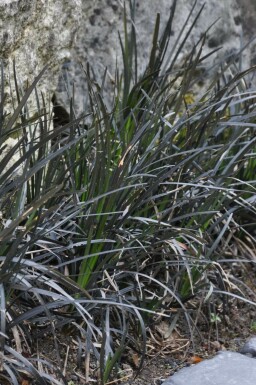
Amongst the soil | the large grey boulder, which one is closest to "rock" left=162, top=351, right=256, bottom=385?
the soil

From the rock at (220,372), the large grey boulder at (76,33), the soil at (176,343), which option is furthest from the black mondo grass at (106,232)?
the large grey boulder at (76,33)

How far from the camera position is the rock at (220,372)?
3.18 m

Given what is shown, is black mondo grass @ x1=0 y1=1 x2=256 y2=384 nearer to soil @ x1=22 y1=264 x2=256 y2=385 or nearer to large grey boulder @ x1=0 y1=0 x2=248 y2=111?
soil @ x1=22 y1=264 x2=256 y2=385

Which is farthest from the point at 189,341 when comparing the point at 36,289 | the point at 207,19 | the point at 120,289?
the point at 207,19

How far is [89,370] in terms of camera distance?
10.7ft

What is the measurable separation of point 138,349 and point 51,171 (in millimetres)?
752

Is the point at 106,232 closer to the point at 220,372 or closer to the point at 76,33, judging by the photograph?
the point at 220,372

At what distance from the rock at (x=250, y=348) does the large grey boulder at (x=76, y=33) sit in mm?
1360

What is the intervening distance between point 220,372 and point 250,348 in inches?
14.5

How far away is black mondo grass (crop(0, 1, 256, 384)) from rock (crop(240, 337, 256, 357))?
24 cm

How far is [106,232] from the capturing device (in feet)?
11.2

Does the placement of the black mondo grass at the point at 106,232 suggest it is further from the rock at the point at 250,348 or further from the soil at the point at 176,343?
the rock at the point at 250,348

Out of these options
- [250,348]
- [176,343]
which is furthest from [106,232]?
[250,348]

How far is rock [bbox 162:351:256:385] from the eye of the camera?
3.18 meters
